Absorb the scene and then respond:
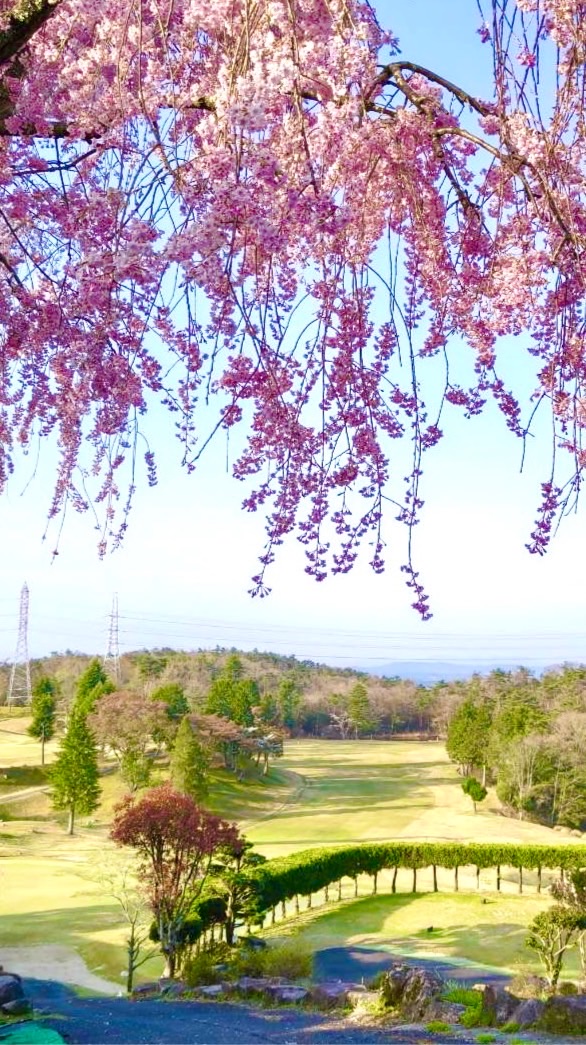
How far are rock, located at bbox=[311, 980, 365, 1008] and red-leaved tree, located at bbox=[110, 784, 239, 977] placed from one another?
3.53 m

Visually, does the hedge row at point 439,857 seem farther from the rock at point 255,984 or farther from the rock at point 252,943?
the rock at point 255,984

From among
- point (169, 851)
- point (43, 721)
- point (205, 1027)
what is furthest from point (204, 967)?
point (43, 721)

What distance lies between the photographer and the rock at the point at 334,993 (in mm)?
12820

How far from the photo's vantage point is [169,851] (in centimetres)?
1670

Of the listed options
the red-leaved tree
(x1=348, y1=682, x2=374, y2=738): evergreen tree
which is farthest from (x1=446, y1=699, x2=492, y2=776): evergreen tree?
the red-leaved tree

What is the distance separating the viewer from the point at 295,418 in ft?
8.13

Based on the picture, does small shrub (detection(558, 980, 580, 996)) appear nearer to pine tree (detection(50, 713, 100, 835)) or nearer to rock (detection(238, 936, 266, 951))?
rock (detection(238, 936, 266, 951))

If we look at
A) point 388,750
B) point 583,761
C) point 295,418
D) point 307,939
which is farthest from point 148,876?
point 388,750

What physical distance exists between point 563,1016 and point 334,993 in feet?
11.8

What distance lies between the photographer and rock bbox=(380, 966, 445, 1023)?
38.7 ft

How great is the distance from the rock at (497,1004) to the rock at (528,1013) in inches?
8.3

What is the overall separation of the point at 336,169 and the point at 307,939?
20727 mm

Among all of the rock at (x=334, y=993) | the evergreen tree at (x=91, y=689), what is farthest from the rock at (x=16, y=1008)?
the evergreen tree at (x=91, y=689)

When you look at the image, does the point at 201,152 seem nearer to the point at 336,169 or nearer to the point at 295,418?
the point at 336,169
